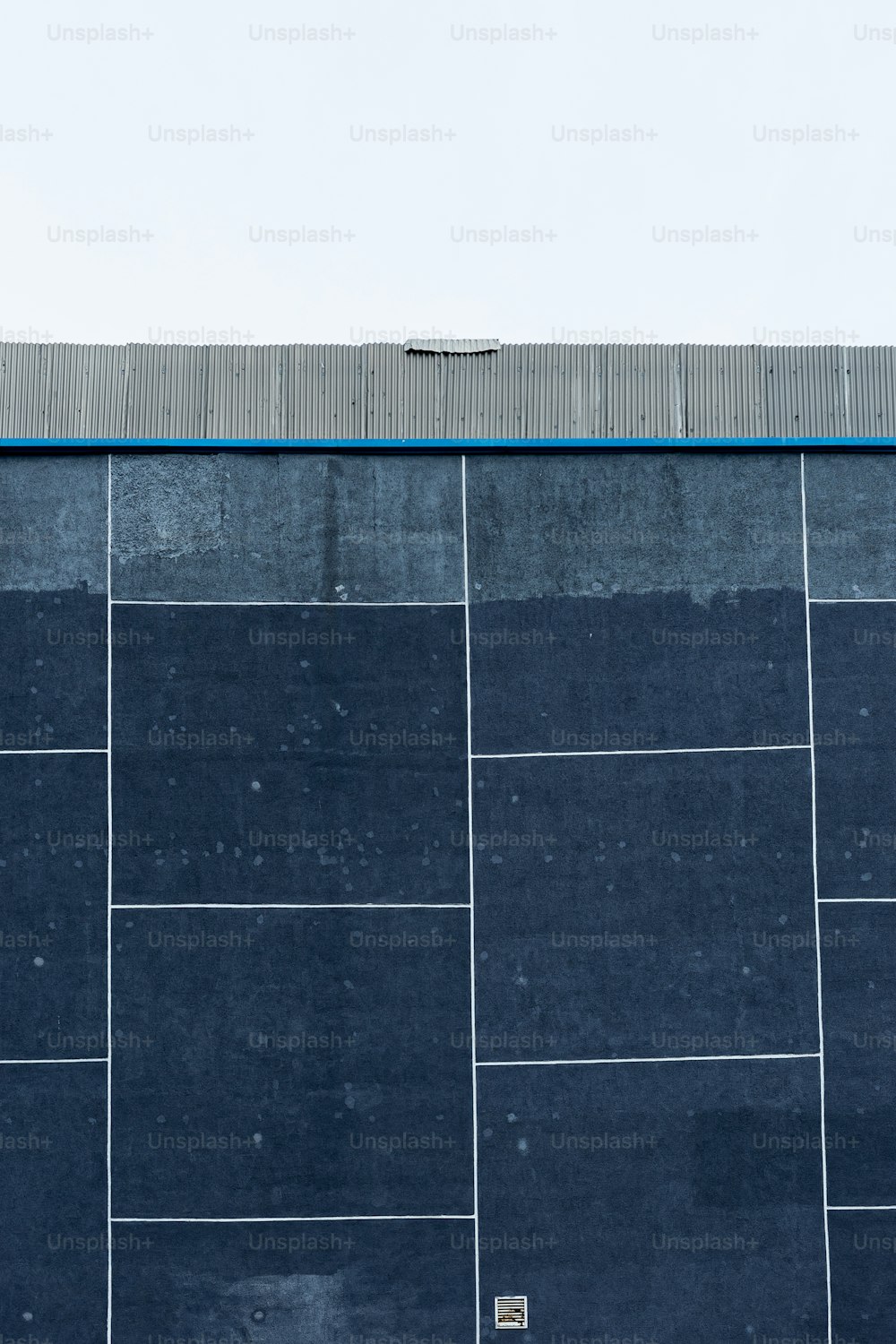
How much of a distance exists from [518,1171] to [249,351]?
620cm

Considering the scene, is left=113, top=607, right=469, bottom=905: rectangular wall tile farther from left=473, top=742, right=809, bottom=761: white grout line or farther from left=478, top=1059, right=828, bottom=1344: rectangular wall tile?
left=478, top=1059, right=828, bottom=1344: rectangular wall tile

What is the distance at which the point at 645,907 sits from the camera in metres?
7.35

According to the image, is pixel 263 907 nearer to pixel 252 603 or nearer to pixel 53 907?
pixel 53 907

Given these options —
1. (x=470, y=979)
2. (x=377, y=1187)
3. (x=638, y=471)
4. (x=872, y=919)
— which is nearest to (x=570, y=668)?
(x=638, y=471)

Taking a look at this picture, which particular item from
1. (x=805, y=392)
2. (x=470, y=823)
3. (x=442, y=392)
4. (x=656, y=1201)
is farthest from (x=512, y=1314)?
(x=805, y=392)

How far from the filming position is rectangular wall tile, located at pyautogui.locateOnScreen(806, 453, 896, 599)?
24.6 feet

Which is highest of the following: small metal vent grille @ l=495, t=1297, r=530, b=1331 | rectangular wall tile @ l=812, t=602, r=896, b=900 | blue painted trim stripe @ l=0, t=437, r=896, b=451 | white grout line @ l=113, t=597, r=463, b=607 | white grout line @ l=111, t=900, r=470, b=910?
blue painted trim stripe @ l=0, t=437, r=896, b=451

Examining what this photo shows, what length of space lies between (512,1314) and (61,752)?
5.04 meters

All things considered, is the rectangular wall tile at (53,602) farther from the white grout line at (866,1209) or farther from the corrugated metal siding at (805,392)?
the white grout line at (866,1209)

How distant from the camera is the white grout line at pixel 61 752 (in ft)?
24.1

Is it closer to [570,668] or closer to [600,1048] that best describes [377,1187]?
[600,1048]

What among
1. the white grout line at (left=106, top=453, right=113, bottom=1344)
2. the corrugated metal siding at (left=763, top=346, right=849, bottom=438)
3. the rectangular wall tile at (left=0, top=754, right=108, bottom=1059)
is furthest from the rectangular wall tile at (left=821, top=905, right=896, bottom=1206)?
the rectangular wall tile at (left=0, top=754, right=108, bottom=1059)

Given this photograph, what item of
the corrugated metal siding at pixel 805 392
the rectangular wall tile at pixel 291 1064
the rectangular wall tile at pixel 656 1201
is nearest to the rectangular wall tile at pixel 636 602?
the corrugated metal siding at pixel 805 392

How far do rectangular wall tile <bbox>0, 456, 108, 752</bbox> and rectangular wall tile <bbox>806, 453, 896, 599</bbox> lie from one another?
520cm
